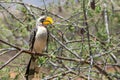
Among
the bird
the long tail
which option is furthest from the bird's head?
the long tail

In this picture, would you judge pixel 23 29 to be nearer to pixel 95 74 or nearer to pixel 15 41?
pixel 95 74

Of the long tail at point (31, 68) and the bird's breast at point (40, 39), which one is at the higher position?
the bird's breast at point (40, 39)

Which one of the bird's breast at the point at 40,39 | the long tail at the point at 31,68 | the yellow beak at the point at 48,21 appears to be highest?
the yellow beak at the point at 48,21

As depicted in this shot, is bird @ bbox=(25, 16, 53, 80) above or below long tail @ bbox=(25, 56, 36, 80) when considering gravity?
above

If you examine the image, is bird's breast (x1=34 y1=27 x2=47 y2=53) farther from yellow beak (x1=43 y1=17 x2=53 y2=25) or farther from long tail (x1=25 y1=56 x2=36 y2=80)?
long tail (x1=25 y1=56 x2=36 y2=80)

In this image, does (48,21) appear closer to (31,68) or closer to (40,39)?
(40,39)

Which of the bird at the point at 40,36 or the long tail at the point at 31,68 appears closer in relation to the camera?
the long tail at the point at 31,68

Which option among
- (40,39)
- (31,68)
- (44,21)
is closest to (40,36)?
(40,39)

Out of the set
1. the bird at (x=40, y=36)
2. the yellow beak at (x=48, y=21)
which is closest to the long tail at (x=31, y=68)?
the bird at (x=40, y=36)

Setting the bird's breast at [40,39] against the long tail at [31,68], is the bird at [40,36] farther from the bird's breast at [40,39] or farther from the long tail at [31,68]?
the long tail at [31,68]

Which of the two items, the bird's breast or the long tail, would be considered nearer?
the long tail

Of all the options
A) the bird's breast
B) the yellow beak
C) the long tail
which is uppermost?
the yellow beak

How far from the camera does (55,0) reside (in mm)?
4930

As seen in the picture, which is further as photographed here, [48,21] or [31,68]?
[48,21]
